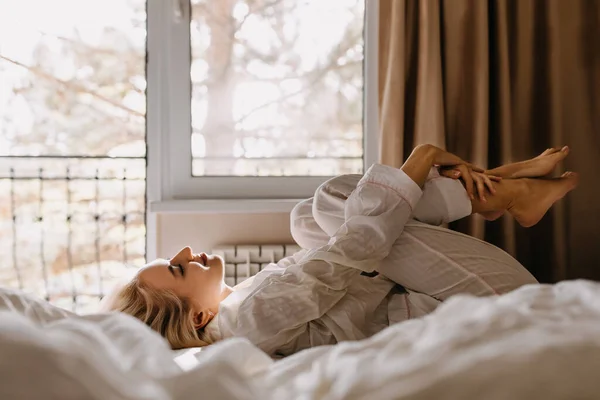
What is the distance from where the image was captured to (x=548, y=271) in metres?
2.28

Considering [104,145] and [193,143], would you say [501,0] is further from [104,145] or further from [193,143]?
[104,145]

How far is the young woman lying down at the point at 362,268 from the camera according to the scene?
1438mm

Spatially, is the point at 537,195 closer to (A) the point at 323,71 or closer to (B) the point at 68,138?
(A) the point at 323,71

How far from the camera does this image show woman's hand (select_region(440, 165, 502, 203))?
1.67 metres

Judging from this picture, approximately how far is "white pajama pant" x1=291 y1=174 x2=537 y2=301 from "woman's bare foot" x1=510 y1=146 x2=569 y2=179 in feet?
0.71

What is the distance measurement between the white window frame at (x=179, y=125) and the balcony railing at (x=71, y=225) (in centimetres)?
11

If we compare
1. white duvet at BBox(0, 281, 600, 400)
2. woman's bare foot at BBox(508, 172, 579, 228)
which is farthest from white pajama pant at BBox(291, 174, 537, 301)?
white duvet at BBox(0, 281, 600, 400)

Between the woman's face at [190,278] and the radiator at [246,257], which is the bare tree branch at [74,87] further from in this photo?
the woman's face at [190,278]

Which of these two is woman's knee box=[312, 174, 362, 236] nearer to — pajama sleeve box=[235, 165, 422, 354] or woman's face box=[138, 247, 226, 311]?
pajama sleeve box=[235, 165, 422, 354]

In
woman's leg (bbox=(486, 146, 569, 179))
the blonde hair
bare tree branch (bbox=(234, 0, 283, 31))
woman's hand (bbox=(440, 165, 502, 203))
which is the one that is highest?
bare tree branch (bbox=(234, 0, 283, 31))

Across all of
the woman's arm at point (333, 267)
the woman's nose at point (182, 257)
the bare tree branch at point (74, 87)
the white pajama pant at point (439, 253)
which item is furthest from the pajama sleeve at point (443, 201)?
the bare tree branch at point (74, 87)

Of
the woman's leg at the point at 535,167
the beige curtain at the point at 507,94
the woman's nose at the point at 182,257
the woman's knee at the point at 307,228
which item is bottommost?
the woman's nose at the point at 182,257

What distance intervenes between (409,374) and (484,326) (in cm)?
12

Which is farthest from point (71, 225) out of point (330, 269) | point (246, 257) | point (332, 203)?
point (330, 269)
